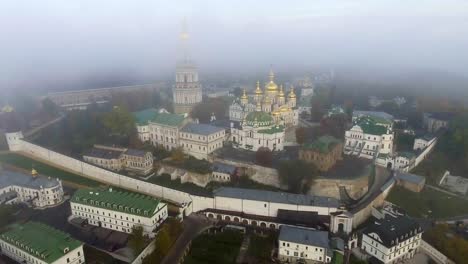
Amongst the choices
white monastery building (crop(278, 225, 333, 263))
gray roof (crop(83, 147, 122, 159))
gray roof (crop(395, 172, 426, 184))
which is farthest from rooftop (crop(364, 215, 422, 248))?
gray roof (crop(83, 147, 122, 159))

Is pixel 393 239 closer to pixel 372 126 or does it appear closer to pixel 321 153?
pixel 321 153

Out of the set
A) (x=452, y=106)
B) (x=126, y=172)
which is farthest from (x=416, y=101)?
(x=126, y=172)

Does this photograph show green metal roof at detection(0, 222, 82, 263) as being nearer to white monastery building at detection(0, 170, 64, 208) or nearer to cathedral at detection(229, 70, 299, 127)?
white monastery building at detection(0, 170, 64, 208)

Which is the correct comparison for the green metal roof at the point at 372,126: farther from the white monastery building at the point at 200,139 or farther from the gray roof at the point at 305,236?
the gray roof at the point at 305,236

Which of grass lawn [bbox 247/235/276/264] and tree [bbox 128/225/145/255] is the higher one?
tree [bbox 128/225/145/255]

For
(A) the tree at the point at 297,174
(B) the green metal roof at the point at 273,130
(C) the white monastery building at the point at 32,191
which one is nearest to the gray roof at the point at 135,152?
(C) the white monastery building at the point at 32,191

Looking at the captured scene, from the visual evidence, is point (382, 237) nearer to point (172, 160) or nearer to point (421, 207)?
point (421, 207)

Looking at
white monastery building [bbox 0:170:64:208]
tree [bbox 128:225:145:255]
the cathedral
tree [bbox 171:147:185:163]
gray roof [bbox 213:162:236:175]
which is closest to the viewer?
tree [bbox 128:225:145:255]
